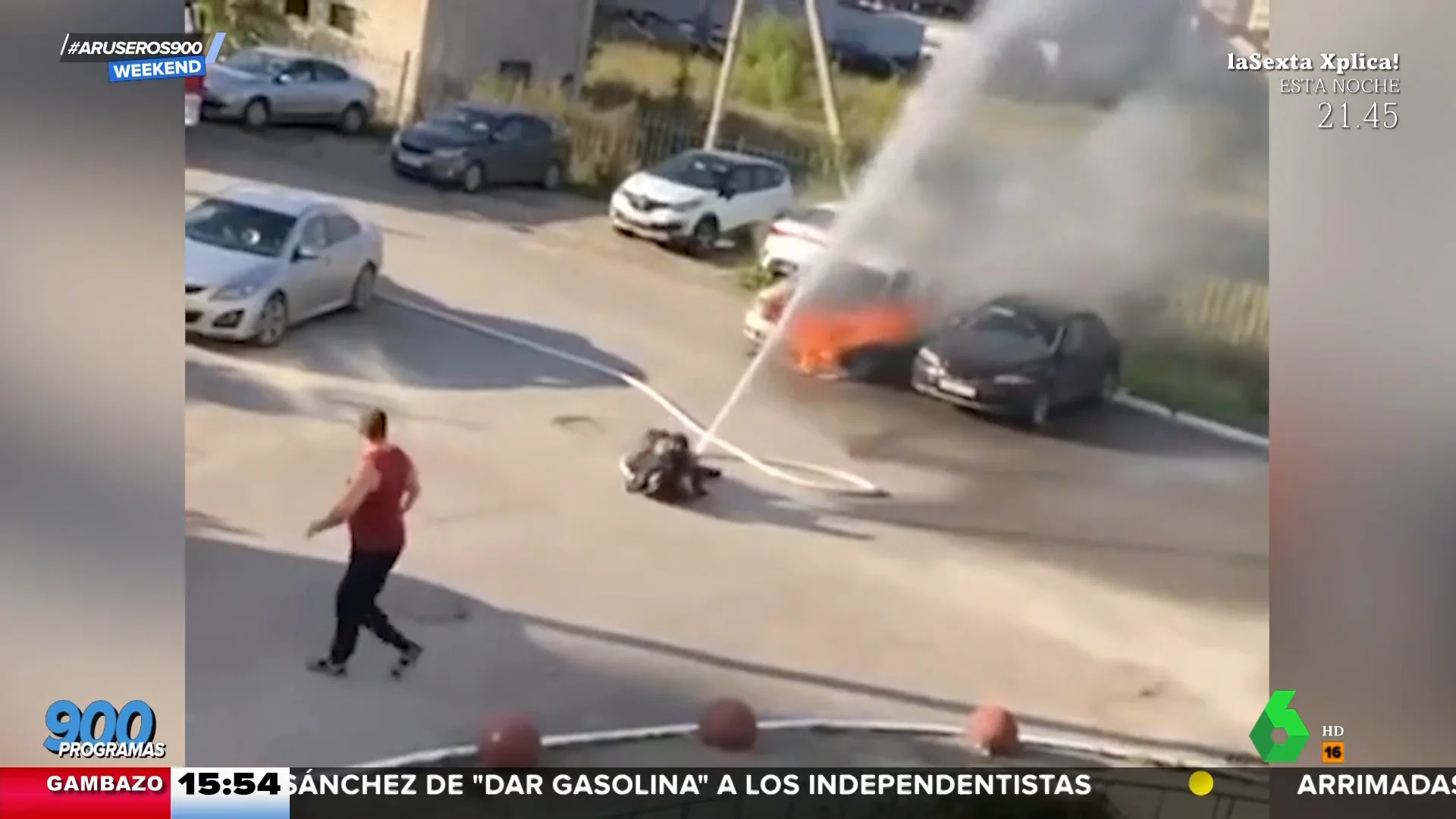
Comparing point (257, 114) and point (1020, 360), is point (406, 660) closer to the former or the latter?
point (257, 114)

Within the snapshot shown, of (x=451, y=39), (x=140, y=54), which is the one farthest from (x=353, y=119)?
(x=140, y=54)

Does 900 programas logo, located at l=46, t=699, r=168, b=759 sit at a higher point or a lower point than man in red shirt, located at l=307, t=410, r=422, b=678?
lower

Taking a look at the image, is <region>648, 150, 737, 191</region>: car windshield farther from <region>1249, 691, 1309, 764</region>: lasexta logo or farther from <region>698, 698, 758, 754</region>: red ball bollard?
<region>1249, 691, 1309, 764</region>: lasexta logo

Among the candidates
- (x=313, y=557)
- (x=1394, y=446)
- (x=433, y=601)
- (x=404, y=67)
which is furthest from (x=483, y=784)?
(x=1394, y=446)

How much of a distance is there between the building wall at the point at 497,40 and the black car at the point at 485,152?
0.07 m

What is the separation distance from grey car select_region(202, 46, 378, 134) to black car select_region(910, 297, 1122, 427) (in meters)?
1.22

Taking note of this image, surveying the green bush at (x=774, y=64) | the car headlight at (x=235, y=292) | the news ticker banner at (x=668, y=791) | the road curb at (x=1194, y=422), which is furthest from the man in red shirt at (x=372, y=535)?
the road curb at (x=1194, y=422)

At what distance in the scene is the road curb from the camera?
2.92m

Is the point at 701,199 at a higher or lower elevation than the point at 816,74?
lower

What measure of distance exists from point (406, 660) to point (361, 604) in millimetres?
135

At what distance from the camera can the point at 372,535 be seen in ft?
9.37

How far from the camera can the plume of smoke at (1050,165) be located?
9.62ft

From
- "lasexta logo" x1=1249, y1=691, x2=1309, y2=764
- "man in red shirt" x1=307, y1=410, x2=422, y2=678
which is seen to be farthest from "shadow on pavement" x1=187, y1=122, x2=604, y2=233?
"lasexta logo" x1=1249, y1=691, x2=1309, y2=764

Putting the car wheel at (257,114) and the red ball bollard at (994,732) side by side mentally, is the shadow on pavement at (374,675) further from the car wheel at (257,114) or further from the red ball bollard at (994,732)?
the car wheel at (257,114)
